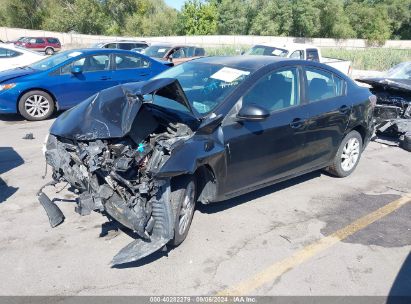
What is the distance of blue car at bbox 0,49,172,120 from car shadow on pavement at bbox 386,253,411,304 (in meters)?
7.33

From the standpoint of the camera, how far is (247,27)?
64125 mm

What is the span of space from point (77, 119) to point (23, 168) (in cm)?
220

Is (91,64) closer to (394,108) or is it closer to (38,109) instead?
(38,109)

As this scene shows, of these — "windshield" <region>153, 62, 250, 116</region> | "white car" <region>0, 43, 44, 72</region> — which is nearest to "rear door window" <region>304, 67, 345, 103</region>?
"windshield" <region>153, 62, 250, 116</region>

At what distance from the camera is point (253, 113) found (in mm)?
3871

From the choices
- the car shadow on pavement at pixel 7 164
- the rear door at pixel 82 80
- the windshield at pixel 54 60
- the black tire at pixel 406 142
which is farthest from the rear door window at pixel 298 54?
the car shadow on pavement at pixel 7 164

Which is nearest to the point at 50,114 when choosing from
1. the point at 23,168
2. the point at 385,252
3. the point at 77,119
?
the point at 23,168

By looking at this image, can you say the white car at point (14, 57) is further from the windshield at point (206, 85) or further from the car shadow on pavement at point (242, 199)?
the car shadow on pavement at point (242, 199)

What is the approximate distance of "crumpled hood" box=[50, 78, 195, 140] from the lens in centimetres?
350

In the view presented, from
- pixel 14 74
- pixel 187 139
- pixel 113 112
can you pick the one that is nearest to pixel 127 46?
pixel 14 74

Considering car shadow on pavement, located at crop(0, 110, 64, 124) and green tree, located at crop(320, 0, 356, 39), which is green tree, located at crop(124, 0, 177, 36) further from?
car shadow on pavement, located at crop(0, 110, 64, 124)

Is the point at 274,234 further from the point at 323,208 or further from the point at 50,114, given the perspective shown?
the point at 50,114

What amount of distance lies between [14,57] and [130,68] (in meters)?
4.52

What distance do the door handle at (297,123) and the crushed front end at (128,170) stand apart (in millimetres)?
1367
